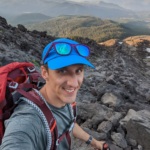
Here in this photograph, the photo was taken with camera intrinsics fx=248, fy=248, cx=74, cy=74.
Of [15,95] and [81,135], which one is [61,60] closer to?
[15,95]

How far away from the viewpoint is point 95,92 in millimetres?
14508

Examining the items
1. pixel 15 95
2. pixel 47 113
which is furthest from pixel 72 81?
pixel 15 95

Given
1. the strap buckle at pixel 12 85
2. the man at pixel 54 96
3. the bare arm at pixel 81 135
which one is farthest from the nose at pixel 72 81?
the bare arm at pixel 81 135

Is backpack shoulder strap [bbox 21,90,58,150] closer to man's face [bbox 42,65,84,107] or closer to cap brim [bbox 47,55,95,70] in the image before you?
man's face [bbox 42,65,84,107]

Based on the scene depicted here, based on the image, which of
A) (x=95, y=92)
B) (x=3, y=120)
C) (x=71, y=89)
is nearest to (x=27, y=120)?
(x=3, y=120)

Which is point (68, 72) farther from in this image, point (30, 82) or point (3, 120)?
point (3, 120)

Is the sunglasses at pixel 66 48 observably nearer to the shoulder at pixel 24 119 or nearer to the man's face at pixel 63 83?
the man's face at pixel 63 83

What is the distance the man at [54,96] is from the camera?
2727mm

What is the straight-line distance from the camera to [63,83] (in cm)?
324

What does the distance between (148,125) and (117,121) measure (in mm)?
Answer: 1293

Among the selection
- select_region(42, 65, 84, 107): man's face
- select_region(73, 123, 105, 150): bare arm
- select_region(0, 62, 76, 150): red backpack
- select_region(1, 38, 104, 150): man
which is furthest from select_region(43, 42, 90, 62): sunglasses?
select_region(73, 123, 105, 150): bare arm

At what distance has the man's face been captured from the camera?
10.5ft

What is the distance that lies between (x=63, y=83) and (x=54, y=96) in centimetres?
23

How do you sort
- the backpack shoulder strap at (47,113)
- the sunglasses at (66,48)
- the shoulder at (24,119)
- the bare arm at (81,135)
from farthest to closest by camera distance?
the bare arm at (81,135)
the sunglasses at (66,48)
the backpack shoulder strap at (47,113)
the shoulder at (24,119)
